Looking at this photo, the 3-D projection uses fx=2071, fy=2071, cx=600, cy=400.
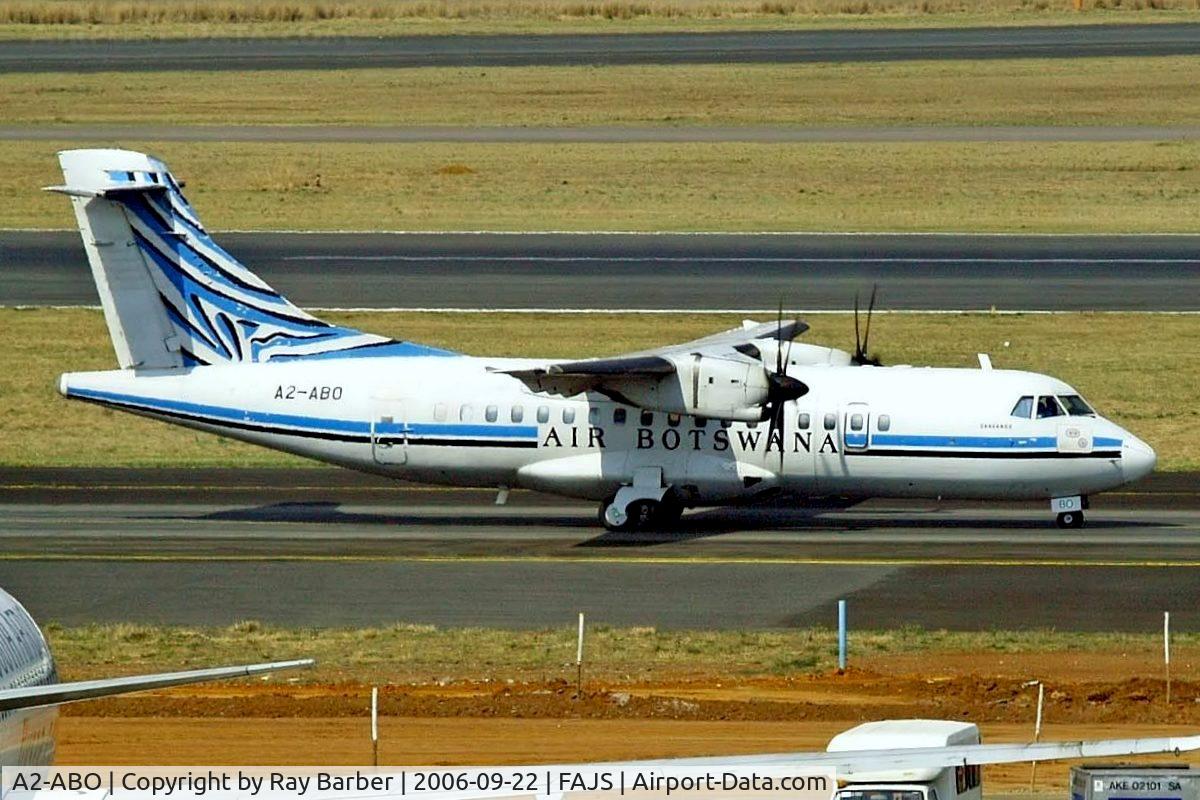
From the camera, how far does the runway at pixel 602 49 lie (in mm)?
102562

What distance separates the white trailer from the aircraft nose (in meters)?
20.8

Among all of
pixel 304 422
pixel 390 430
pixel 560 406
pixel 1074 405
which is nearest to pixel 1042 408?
pixel 1074 405

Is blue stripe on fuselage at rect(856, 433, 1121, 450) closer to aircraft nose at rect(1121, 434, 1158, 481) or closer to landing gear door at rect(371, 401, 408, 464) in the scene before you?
aircraft nose at rect(1121, 434, 1158, 481)

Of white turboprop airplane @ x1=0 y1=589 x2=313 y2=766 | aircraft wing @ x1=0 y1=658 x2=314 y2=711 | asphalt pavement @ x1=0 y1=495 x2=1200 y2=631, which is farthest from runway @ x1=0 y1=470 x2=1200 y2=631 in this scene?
aircraft wing @ x1=0 y1=658 x2=314 y2=711

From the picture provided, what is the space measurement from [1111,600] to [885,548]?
17.4 feet

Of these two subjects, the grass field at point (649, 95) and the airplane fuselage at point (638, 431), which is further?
the grass field at point (649, 95)

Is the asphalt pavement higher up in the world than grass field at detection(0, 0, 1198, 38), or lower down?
lower down

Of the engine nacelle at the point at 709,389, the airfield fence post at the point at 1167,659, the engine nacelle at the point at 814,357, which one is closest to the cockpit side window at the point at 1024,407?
the engine nacelle at the point at 709,389

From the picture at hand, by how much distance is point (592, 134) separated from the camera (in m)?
85.6

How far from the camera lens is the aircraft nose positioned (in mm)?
36156

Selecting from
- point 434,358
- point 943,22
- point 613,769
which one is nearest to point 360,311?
point 434,358

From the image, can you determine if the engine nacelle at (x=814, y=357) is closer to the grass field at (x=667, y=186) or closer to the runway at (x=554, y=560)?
the runway at (x=554, y=560)

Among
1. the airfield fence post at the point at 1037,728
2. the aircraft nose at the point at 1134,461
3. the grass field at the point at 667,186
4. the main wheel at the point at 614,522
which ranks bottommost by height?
the airfield fence post at the point at 1037,728

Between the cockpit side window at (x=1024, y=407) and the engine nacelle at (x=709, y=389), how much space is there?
14.9ft
